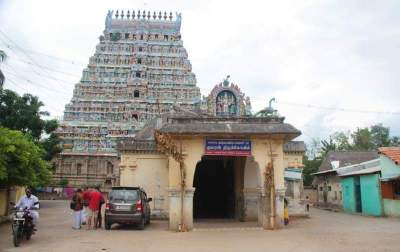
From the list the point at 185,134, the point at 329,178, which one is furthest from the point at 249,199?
the point at 329,178

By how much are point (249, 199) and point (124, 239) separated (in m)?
7.54

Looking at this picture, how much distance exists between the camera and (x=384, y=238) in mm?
11102

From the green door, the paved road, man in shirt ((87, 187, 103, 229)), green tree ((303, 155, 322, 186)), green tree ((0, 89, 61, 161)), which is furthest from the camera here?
green tree ((303, 155, 322, 186))

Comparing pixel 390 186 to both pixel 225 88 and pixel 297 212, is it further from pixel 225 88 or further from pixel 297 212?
pixel 225 88

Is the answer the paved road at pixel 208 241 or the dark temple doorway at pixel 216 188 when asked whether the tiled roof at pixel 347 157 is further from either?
the paved road at pixel 208 241

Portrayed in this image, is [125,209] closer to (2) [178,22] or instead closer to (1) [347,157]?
(1) [347,157]

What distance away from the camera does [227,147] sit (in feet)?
45.3

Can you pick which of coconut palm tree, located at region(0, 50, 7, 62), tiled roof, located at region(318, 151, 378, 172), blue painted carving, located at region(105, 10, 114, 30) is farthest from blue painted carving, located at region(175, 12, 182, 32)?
coconut palm tree, located at region(0, 50, 7, 62)

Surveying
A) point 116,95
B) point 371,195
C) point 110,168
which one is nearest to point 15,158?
point 371,195

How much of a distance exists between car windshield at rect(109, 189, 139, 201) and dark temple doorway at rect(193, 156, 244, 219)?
19.2ft

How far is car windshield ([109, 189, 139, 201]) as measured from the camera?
13.8 meters

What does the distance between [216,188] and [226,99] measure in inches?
188

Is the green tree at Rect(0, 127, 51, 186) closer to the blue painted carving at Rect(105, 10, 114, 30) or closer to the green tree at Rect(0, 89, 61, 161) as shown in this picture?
→ the green tree at Rect(0, 89, 61, 161)

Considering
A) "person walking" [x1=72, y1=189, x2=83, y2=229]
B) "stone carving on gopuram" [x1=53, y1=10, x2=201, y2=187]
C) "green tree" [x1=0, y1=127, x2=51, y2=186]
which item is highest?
"stone carving on gopuram" [x1=53, y1=10, x2=201, y2=187]
